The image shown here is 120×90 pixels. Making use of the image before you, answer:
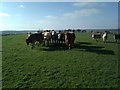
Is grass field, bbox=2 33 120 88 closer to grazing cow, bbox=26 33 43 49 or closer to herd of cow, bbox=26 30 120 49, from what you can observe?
herd of cow, bbox=26 30 120 49

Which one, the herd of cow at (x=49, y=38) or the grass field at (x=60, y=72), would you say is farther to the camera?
the herd of cow at (x=49, y=38)

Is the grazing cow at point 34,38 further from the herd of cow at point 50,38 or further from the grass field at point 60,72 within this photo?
the grass field at point 60,72

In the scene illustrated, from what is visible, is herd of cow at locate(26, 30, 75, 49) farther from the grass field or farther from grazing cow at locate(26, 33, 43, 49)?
the grass field

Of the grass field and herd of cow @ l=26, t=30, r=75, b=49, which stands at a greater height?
herd of cow @ l=26, t=30, r=75, b=49

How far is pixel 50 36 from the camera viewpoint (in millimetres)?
30828

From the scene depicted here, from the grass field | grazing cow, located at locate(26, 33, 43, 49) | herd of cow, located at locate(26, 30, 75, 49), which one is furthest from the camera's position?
grazing cow, located at locate(26, 33, 43, 49)

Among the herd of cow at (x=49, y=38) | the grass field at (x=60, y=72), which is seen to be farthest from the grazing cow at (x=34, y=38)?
the grass field at (x=60, y=72)

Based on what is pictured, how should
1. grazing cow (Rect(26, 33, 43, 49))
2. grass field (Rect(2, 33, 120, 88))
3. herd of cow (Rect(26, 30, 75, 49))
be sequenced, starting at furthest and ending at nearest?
grazing cow (Rect(26, 33, 43, 49)) < herd of cow (Rect(26, 30, 75, 49)) < grass field (Rect(2, 33, 120, 88))

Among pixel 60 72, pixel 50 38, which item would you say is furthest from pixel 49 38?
pixel 60 72

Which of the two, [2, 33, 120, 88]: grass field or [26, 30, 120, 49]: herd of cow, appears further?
[26, 30, 120, 49]: herd of cow

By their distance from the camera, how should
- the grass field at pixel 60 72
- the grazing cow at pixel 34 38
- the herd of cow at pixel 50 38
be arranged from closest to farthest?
the grass field at pixel 60 72
the herd of cow at pixel 50 38
the grazing cow at pixel 34 38

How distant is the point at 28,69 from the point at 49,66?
1.63 metres

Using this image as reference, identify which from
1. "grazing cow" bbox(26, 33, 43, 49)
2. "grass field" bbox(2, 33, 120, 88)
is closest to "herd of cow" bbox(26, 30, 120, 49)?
"grazing cow" bbox(26, 33, 43, 49)

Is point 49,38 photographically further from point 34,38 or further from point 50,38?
point 34,38
